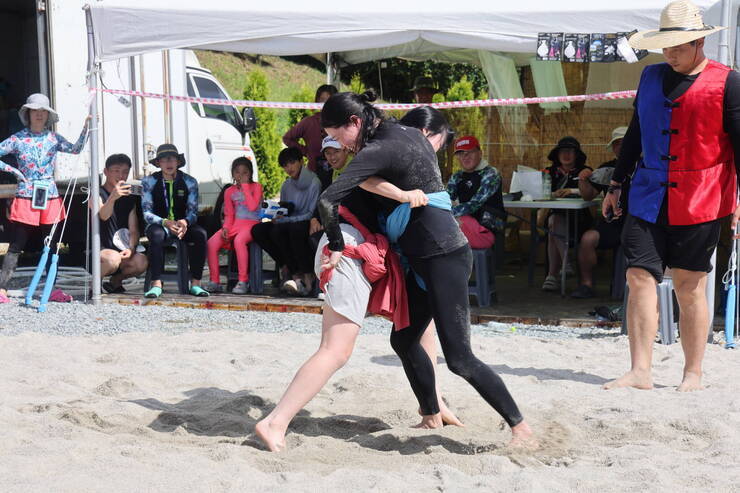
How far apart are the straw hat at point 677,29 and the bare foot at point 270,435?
100 inches

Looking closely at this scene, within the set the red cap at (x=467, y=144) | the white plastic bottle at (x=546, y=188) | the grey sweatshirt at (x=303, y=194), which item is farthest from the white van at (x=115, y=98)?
the white plastic bottle at (x=546, y=188)

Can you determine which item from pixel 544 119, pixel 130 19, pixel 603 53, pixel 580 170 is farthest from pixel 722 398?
pixel 544 119

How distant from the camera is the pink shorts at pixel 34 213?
7750 mm

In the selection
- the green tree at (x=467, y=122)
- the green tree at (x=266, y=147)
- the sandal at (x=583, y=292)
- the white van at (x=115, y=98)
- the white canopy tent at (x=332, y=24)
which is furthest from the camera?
the green tree at (x=266, y=147)

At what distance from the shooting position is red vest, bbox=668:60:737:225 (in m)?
4.45

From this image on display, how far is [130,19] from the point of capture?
281 inches

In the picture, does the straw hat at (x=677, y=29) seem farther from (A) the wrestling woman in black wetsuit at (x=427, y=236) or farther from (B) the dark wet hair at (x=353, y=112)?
(B) the dark wet hair at (x=353, y=112)

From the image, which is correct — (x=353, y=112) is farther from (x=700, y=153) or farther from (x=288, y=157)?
(x=288, y=157)

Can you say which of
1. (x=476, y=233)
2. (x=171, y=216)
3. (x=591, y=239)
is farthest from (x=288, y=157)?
(x=591, y=239)

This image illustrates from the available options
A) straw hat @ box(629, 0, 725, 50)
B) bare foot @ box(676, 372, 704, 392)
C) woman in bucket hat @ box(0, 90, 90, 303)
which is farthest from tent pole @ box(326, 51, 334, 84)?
bare foot @ box(676, 372, 704, 392)

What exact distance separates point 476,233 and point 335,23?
1.99 m

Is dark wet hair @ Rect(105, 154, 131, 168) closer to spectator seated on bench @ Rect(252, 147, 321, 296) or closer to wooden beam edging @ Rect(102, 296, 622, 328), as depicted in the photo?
wooden beam edging @ Rect(102, 296, 622, 328)

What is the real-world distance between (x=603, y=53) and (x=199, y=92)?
6.61m

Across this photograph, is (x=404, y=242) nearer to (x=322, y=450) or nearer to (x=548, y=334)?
(x=322, y=450)
